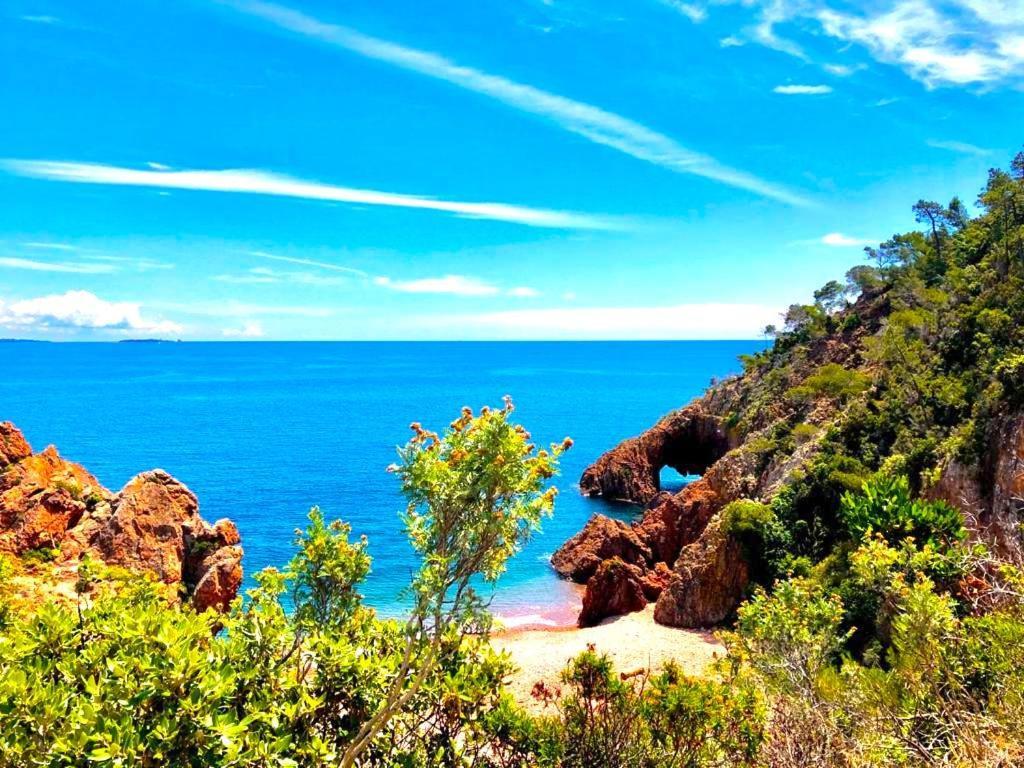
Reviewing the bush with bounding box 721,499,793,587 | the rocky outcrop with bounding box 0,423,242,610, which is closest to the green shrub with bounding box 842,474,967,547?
the bush with bounding box 721,499,793,587

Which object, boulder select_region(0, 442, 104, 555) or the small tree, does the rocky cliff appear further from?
boulder select_region(0, 442, 104, 555)

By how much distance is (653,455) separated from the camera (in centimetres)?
6631

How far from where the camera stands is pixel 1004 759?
7.91 meters

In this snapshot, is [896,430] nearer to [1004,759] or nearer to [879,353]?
[879,353]

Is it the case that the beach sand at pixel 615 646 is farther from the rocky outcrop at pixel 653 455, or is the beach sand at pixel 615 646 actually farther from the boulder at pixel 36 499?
the rocky outcrop at pixel 653 455

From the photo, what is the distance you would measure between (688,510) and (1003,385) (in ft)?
64.1

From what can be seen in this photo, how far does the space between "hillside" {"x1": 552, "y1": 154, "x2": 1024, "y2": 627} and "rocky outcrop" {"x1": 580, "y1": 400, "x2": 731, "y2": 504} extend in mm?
8398

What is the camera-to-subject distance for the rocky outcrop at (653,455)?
212 feet

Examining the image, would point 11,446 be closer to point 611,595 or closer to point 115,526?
point 115,526

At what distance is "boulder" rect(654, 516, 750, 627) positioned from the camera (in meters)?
33.2

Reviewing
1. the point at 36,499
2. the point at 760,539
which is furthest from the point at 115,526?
the point at 760,539

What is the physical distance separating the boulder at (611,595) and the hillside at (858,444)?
59mm

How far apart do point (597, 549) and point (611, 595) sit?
7.23 meters

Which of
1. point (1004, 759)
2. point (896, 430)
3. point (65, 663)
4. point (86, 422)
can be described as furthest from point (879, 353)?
point (86, 422)
